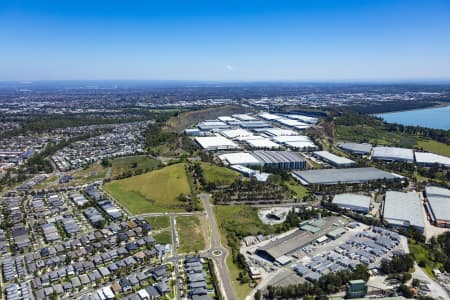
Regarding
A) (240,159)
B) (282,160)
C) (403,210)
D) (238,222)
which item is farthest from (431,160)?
(238,222)

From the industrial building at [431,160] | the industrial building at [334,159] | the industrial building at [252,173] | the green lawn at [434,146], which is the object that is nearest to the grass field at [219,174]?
the industrial building at [252,173]

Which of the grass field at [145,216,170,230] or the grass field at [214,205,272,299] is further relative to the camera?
the grass field at [145,216,170,230]

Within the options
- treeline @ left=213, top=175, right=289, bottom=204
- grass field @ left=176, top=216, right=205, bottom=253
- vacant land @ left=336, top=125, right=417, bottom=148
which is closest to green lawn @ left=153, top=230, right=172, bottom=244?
grass field @ left=176, top=216, right=205, bottom=253

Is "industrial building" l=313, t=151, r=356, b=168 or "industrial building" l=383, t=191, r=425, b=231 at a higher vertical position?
"industrial building" l=313, t=151, r=356, b=168

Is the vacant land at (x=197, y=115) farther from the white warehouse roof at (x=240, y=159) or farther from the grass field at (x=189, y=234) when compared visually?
the grass field at (x=189, y=234)

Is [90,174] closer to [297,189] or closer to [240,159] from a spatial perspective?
[240,159]

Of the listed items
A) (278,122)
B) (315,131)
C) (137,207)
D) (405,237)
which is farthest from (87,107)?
(405,237)

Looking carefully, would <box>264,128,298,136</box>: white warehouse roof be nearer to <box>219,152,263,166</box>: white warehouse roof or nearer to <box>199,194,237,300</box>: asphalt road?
<box>219,152,263,166</box>: white warehouse roof
